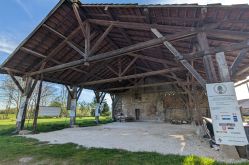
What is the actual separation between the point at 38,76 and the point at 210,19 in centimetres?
852

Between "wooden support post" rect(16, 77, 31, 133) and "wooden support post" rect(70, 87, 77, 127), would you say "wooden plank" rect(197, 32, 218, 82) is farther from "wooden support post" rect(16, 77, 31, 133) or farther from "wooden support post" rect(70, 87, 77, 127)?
"wooden support post" rect(70, 87, 77, 127)

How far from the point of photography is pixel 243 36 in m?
3.58

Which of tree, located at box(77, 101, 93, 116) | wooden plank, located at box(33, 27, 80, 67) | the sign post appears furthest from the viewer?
tree, located at box(77, 101, 93, 116)

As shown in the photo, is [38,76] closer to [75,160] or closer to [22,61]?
[22,61]

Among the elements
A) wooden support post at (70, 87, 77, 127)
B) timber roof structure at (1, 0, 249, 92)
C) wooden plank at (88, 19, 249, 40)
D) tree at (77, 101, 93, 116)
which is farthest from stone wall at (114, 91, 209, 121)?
tree at (77, 101, 93, 116)

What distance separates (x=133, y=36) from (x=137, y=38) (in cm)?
19

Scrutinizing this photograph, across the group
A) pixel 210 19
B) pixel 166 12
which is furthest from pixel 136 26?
pixel 210 19

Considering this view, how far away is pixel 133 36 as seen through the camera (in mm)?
6570

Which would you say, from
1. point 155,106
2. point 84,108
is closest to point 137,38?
point 155,106

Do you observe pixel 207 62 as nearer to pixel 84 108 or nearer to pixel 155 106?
pixel 155 106

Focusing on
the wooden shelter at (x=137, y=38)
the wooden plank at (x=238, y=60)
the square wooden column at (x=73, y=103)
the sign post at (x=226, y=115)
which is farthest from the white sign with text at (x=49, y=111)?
the wooden plank at (x=238, y=60)

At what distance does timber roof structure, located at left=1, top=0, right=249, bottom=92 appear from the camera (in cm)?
366

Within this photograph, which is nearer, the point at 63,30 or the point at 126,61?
the point at 63,30

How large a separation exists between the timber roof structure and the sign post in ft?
1.34
